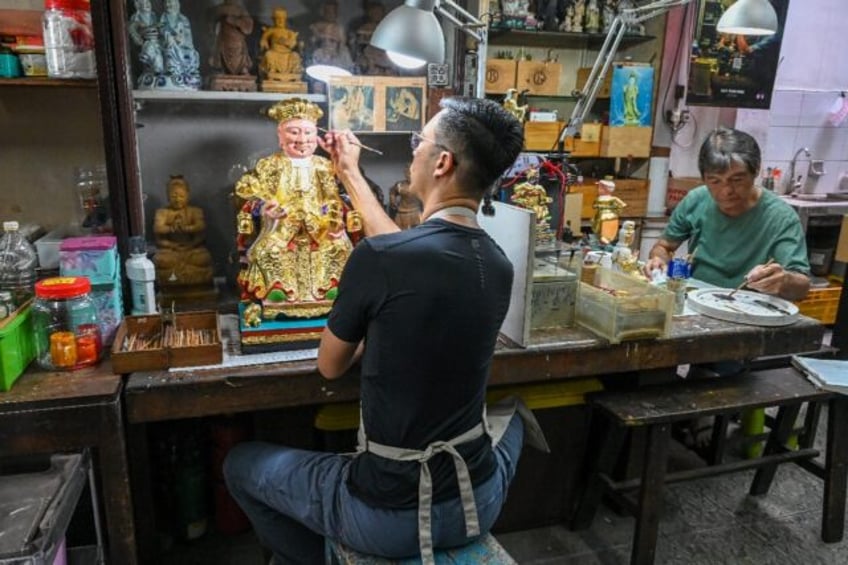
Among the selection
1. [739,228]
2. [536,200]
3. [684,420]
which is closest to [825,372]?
[684,420]

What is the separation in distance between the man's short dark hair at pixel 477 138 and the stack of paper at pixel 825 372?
168 cm

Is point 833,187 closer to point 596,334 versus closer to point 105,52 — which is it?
point 596,334

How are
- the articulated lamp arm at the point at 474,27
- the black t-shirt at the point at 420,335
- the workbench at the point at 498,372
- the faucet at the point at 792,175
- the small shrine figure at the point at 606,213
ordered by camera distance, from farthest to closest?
the faucet at the point at 792,175
the small shrine figure at the point at 606,213
the articulated lamp arm at the point at 474,27
the workbench at the point at 498,372
the black t-shirt at the point at 420,335

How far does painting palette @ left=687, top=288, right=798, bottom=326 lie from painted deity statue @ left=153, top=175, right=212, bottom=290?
1.91 meters

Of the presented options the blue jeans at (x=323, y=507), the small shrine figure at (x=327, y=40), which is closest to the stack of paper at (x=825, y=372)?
the blue jeans at (x=323, y=507)

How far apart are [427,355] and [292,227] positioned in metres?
0.77

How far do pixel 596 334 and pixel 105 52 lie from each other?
1747 mm

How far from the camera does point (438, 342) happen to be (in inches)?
57.2

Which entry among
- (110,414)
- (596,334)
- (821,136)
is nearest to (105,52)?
(110,414)

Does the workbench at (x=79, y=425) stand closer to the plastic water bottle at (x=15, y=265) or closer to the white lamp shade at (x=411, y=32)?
the plastic water bottle at (x=15, y=265)

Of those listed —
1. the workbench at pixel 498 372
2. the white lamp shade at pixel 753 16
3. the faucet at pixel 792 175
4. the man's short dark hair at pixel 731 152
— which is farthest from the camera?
the faucet at pixel 792 175

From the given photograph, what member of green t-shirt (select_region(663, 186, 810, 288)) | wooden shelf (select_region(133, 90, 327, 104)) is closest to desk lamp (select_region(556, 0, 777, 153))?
green t-shirt (select_region(663, 186, 810, 288))

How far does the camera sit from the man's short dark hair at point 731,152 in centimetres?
267

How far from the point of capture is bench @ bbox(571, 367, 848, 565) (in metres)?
2.16
